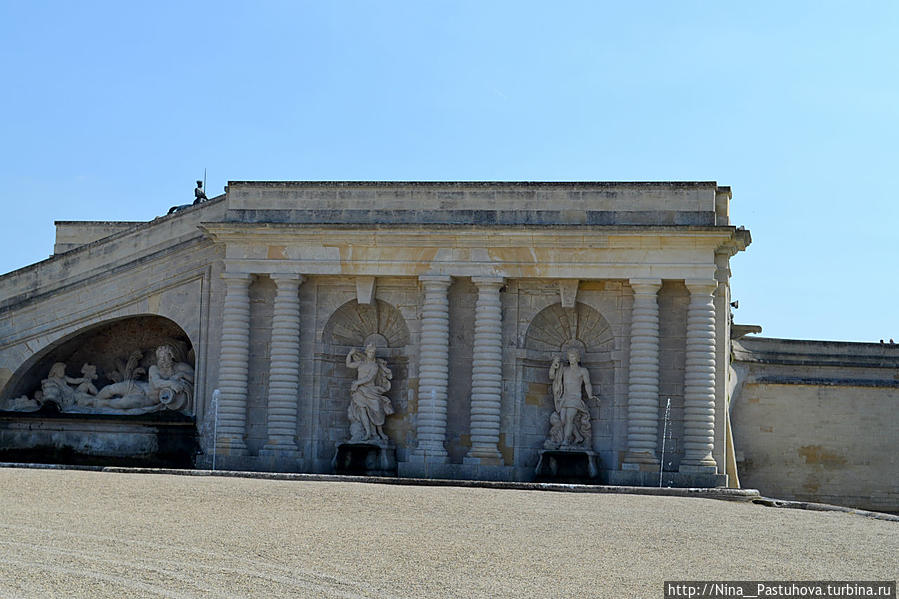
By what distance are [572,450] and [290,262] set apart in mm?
7700

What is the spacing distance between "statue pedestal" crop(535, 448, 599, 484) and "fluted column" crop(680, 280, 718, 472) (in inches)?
77.3

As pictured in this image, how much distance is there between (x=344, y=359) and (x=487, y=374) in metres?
3.74

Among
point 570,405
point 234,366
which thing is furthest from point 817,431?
point 234,366

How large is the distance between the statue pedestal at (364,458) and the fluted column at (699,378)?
6560 mm

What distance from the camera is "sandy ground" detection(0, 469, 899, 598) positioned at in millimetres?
12945

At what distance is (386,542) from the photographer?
1562cm

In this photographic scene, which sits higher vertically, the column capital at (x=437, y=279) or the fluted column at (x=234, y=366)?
the column capital at (x=437, y=279)

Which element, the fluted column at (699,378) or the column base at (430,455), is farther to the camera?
the column base at (430,455)

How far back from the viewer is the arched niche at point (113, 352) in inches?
1309

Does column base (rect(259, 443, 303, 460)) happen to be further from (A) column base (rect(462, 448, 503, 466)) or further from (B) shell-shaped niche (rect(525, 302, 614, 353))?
(B) shell-shaped niche (rect(525, 302, 614, 353))

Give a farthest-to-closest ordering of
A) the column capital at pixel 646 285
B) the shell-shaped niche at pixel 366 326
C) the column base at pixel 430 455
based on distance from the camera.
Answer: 1. the shell-shaped niche at pixel 366 326
2. the column base at pixel 430 455
3. the column capital at pixel 646 285

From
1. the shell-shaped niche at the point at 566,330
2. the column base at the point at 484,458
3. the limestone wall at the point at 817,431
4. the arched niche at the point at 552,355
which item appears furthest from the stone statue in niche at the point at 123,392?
the limestone wall at the point at 817,431

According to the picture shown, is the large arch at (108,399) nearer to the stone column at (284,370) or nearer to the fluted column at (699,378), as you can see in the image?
the stone column at (284,370)

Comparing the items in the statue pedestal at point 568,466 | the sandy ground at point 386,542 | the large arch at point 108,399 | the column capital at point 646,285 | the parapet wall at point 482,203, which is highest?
the parapet wall at point 482,203
